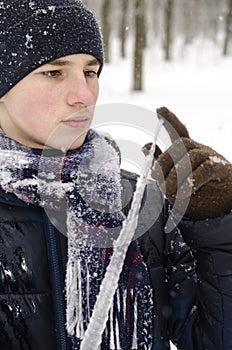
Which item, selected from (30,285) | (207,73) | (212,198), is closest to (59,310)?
(30,285)

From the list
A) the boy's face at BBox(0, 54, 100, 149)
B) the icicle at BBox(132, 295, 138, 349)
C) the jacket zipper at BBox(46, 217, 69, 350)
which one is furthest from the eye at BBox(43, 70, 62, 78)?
the icicle at BBox(132, 295, 138, 349)

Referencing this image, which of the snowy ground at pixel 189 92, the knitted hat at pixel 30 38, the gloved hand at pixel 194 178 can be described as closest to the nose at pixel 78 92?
the knitted hat at pixel 30 38

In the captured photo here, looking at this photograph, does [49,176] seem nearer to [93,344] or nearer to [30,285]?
[30,285]

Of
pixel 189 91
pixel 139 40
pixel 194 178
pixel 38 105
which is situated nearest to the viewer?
pixel 194 178

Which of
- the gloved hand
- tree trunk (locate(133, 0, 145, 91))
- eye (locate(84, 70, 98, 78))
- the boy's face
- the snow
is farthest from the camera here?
tree trunk (locate(133, 0, 145, 91))

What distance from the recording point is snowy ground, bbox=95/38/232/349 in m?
10.0

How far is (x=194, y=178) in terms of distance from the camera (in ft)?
4.30

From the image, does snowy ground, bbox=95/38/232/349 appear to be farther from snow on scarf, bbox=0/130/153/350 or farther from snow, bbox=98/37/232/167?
snow on scarf, bbox=0/130/153/350

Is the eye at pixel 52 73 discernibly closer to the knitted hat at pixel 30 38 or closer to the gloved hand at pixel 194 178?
the knitted hat at pixel 30 38

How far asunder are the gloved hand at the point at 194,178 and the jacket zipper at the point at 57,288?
0.37 metres

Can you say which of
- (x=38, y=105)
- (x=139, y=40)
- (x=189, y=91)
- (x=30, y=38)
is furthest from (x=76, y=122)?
(x=189, y=91)

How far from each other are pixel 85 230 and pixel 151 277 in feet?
0.88

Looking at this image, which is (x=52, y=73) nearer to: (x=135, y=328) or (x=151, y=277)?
(x=151, y=277)

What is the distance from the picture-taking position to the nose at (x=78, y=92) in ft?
4.70
